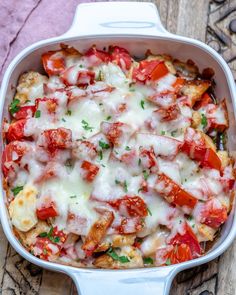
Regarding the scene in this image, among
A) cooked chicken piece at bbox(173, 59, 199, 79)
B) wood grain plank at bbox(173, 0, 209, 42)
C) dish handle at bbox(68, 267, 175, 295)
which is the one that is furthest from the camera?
wood grain plank at bbox(173, 0, 209, 42)

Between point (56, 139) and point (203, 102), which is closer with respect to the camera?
point (56, 139)

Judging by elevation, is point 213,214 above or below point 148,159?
below

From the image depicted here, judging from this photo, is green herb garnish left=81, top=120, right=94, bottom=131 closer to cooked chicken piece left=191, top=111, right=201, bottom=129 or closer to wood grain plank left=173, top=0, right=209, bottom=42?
cooked chicken piece left=191, top=111, right=201, bottom=129

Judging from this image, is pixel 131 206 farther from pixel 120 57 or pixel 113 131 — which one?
pixel 120 57

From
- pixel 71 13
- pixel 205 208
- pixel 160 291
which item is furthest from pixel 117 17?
pixel 160 291

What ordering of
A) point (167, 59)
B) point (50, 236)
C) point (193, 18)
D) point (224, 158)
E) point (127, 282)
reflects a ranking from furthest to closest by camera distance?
point (193, 18) → point (167, 59) → point (224, 158) → point (50, 236) → point (127, 282)

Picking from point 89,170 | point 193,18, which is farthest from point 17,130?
point 193,18

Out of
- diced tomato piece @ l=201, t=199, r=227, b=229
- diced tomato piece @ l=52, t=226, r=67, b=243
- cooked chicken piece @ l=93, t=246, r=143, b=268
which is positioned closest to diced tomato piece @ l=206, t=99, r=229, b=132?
diced tomato piece @ l=201, t=199, r=227, b=229
